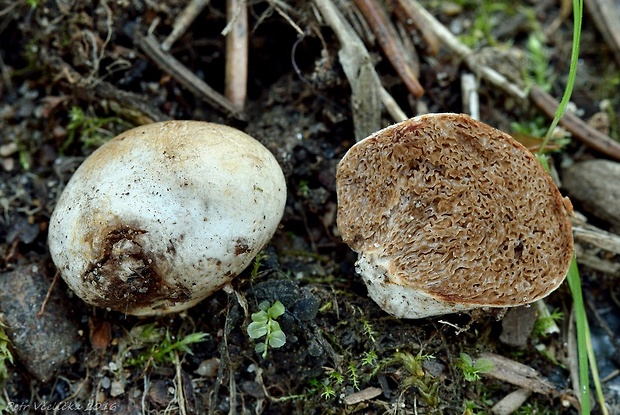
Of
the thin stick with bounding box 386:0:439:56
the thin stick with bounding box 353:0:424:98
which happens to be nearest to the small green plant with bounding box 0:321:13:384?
the thin stick with bounding box 353:0:424:98

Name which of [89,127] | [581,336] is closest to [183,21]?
[89,127]

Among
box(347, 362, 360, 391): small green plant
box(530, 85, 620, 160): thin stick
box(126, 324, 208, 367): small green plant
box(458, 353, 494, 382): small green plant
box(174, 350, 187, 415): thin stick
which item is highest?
box(530, 85, 620, 160): thin stick

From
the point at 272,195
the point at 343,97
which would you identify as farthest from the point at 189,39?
the point at 272,195

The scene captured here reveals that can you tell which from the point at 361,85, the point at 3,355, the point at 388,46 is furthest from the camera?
the point at 388,46

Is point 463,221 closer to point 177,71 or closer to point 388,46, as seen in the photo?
point 388,46

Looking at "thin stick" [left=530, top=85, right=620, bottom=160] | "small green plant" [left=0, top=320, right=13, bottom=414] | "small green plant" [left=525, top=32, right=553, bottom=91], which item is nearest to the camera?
"small green plant" [left=0, top=320, right=13, bottom=414]

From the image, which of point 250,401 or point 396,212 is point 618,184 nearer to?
point 396,212

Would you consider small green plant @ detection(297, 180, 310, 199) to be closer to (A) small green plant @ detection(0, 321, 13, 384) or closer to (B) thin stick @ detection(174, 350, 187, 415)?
(B) thin stick @ detection(174, 350, 187, 415)

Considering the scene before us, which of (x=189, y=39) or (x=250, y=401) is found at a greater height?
(x=189, y=39)
